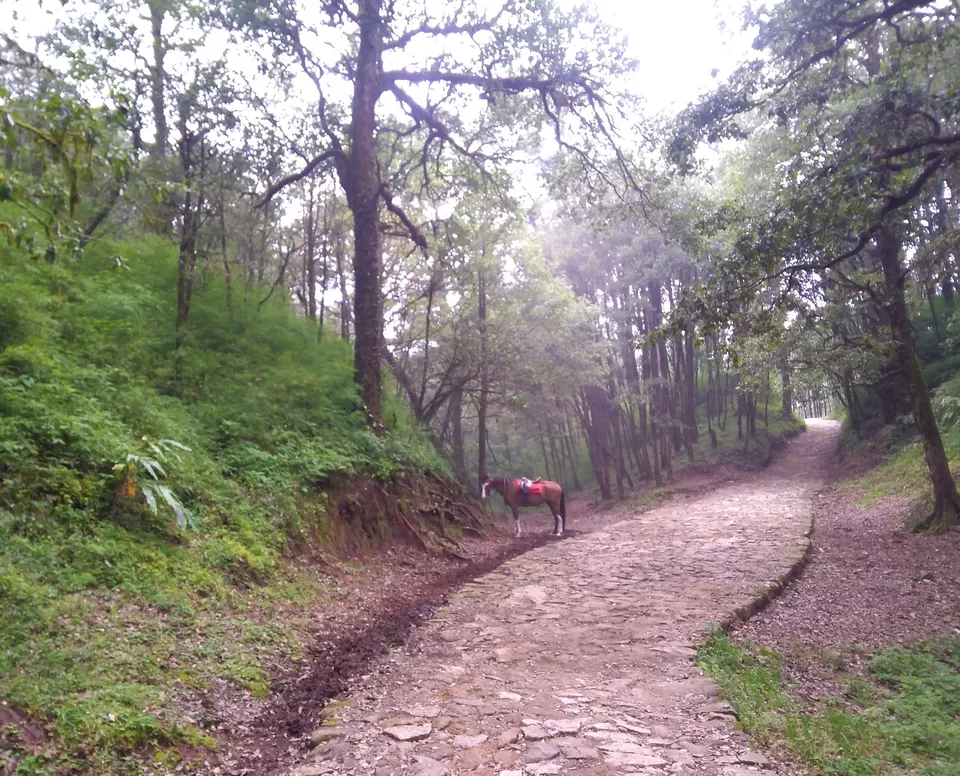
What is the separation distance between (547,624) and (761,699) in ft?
8.19

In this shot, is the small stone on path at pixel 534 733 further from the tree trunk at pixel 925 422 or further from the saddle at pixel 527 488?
the saddle at pixel 527 488

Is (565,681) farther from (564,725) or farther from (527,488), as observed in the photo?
(527,488)

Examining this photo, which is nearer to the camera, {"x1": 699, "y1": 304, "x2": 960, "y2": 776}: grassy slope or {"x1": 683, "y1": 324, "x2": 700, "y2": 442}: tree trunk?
{"x1": 699, "y1": 304, "x2": 960, "y2": 776}: grassy slope

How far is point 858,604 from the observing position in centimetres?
845

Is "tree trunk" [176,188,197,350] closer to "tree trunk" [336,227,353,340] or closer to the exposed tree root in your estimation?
"tree trunk" [336,227,353,340]

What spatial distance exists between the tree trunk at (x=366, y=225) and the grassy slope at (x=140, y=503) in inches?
25.5

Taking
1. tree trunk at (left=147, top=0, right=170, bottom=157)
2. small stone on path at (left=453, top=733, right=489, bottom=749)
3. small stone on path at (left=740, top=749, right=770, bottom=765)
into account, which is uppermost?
tree trunk at (left=147, top=0, right=170, bottom=157)

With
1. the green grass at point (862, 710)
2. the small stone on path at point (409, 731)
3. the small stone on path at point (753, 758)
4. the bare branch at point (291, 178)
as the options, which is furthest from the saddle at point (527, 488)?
the small stone on path at point (753, 758)

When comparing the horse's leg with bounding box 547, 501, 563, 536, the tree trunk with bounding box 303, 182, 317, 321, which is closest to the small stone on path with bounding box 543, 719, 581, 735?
the horse's leg with bounding box 547, 501, 563, 536

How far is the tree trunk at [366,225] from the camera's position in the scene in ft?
41.8

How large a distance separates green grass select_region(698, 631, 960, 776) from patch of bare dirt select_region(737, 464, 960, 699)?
0.21 metres

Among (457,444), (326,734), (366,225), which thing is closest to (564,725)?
(326,734)

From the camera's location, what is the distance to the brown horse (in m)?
15.5

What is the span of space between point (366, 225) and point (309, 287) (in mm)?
4586
